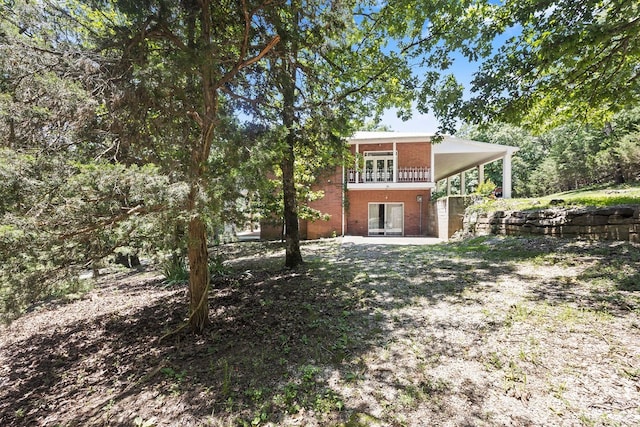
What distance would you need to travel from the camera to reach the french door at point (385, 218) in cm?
1706

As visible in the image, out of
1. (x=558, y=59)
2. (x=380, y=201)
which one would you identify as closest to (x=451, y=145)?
(x=380, y=201)

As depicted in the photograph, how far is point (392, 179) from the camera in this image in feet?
54.3

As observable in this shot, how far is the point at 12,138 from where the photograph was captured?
3109 mm

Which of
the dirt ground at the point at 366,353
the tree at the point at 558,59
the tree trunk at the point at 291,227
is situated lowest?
the dirt ground at the point at 366,353

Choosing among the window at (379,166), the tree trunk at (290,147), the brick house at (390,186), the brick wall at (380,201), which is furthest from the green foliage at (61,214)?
the window at (379,166)

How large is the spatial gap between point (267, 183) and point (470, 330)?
304cm

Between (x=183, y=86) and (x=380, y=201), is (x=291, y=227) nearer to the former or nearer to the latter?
(x=183, y=86)

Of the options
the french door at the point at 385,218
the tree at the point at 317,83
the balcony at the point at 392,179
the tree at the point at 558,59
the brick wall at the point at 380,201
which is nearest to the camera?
the tree at the point at 317,83

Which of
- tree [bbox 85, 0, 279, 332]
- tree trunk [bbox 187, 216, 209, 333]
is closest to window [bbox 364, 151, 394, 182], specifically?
tree [bbox 85, 0, 279, 332]

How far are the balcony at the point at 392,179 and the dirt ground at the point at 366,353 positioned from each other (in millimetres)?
9973

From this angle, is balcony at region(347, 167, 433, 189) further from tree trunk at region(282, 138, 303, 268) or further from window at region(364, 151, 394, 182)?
tree trunk at region(282, 138, 303, 268)

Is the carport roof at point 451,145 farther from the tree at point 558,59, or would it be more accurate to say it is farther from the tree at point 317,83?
the tree at point 558,59

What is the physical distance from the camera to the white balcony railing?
16.4 meters

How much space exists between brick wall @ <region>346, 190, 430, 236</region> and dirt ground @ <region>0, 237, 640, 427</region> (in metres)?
10.3
